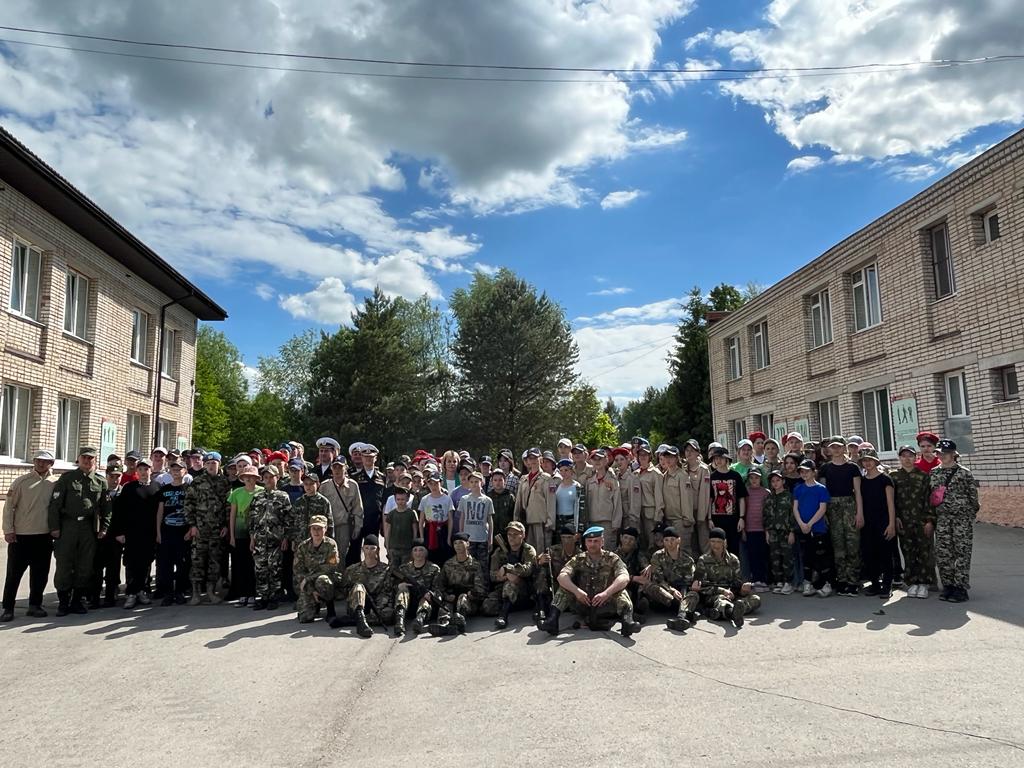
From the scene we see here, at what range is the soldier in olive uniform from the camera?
8.58 m

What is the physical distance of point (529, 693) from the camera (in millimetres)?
5266

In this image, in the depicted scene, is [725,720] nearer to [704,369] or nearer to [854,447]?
[854,447]

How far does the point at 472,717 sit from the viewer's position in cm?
477

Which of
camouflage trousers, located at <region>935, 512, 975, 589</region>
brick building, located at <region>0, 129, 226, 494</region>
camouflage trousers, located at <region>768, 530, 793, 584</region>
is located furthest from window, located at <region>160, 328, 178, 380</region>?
camouflage trousers, located at <region>935, 512, 975, 589</region>

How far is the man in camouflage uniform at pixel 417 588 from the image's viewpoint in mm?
7699

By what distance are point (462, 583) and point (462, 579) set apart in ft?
0.16

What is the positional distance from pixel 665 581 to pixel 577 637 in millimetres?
1549

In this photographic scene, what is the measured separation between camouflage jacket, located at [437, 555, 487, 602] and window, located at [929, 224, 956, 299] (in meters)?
12.3

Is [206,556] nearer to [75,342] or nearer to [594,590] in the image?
[594,590]

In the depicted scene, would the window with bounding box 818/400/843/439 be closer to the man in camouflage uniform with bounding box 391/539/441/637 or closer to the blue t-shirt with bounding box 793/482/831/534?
the blue t-shirt with bounding box 793/482/831/534

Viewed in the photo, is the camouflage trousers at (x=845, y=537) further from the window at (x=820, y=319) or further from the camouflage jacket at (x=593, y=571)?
the window at (x=820, y=319)

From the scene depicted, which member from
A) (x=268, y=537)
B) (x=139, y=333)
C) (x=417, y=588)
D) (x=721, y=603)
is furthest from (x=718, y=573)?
(x=139, y=333)

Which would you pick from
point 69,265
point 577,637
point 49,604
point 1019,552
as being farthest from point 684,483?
point 69,265

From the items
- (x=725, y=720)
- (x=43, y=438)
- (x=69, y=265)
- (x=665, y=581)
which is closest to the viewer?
(x=725, y=720)
